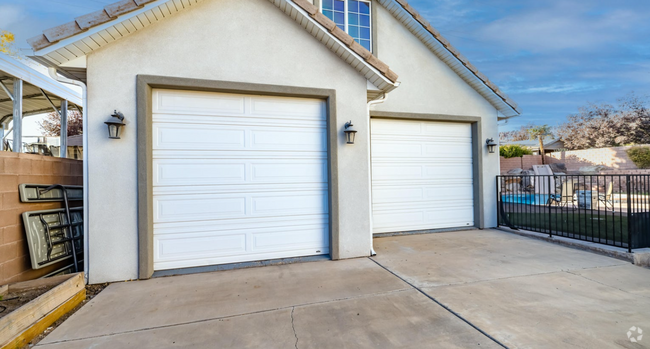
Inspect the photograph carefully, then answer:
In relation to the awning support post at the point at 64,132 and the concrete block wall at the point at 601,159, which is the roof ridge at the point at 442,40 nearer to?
the awning support post at the point at 64,132

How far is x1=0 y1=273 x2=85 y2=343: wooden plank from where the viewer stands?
6.93ft

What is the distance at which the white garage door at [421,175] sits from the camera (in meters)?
6.12

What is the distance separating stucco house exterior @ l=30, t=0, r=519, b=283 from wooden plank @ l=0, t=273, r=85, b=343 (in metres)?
0.68

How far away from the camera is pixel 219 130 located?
423cm

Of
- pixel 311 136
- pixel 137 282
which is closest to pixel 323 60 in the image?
pixel 311 136

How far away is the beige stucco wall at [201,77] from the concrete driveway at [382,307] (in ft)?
2.17

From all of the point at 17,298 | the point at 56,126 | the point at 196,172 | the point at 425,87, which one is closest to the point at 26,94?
the point at 196,172

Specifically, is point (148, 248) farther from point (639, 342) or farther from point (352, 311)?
point (639, 342)

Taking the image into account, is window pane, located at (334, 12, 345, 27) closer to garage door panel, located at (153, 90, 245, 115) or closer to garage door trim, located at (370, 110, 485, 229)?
garage door trim, located at (370, 110, 485, 229)

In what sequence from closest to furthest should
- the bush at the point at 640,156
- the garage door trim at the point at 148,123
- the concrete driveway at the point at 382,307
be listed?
1. the concrete driveway at the point at 382,307
2. the garage door trim at the point at 148,123
3. the bush at the point at 640,156

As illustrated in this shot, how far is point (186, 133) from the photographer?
4.09 meters

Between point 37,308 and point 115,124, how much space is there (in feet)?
7.18

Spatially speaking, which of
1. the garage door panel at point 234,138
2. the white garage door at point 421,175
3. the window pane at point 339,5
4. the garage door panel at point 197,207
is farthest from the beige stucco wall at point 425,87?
the garage door panel at point 197,207


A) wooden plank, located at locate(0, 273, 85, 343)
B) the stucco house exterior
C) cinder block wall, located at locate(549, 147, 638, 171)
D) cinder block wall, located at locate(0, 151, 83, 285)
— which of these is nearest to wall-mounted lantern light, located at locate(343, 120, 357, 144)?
the stucco house exterior
